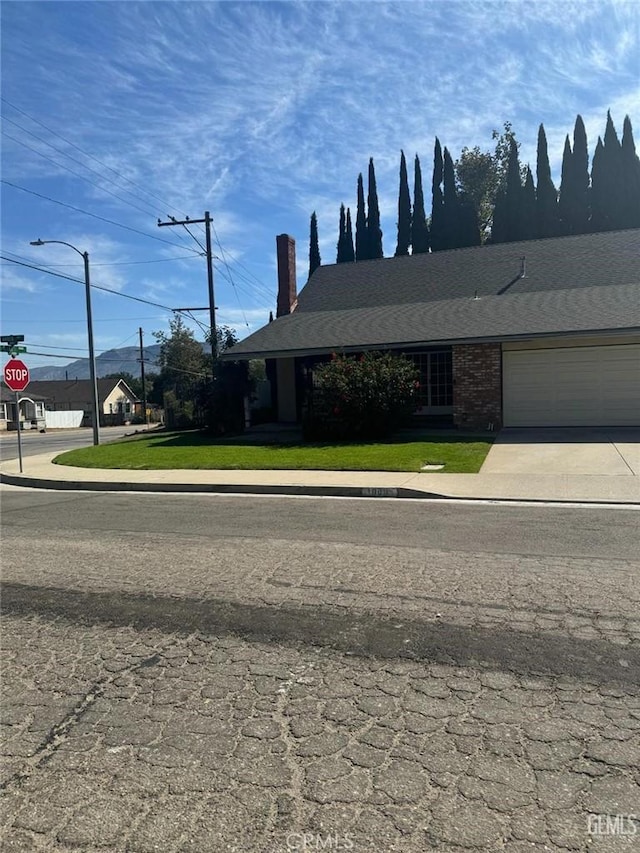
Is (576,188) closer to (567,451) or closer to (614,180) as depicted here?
(614,180)

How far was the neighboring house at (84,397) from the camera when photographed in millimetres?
76500

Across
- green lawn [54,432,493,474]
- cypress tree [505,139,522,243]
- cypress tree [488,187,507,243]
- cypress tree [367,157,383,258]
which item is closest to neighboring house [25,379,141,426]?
cypress tree [367,157,383,258]

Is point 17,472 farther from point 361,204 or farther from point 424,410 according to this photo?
point 361,204

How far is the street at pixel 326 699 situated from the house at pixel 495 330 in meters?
11.5

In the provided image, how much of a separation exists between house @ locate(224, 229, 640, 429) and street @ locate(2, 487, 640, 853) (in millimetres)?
11454

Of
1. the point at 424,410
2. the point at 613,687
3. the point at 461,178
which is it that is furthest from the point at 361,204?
the point at 613,687

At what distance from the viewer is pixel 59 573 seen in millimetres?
5930

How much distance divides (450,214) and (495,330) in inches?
1584

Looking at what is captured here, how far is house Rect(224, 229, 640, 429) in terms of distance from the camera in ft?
54.9

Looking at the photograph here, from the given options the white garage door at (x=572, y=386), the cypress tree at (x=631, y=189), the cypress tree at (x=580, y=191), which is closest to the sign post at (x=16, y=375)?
the white garage door at (x=572, y=386)

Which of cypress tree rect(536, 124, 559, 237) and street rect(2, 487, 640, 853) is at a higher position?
cypress tree rect(536, 124, 559, 237)

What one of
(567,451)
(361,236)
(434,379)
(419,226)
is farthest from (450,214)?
(567,451)

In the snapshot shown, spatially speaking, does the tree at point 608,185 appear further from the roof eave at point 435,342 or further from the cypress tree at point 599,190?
the roof eave at point 435,342

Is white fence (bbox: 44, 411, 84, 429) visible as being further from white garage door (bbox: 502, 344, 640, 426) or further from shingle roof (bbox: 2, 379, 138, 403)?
white garage door (bbox: 502, 344, 640, 426)
